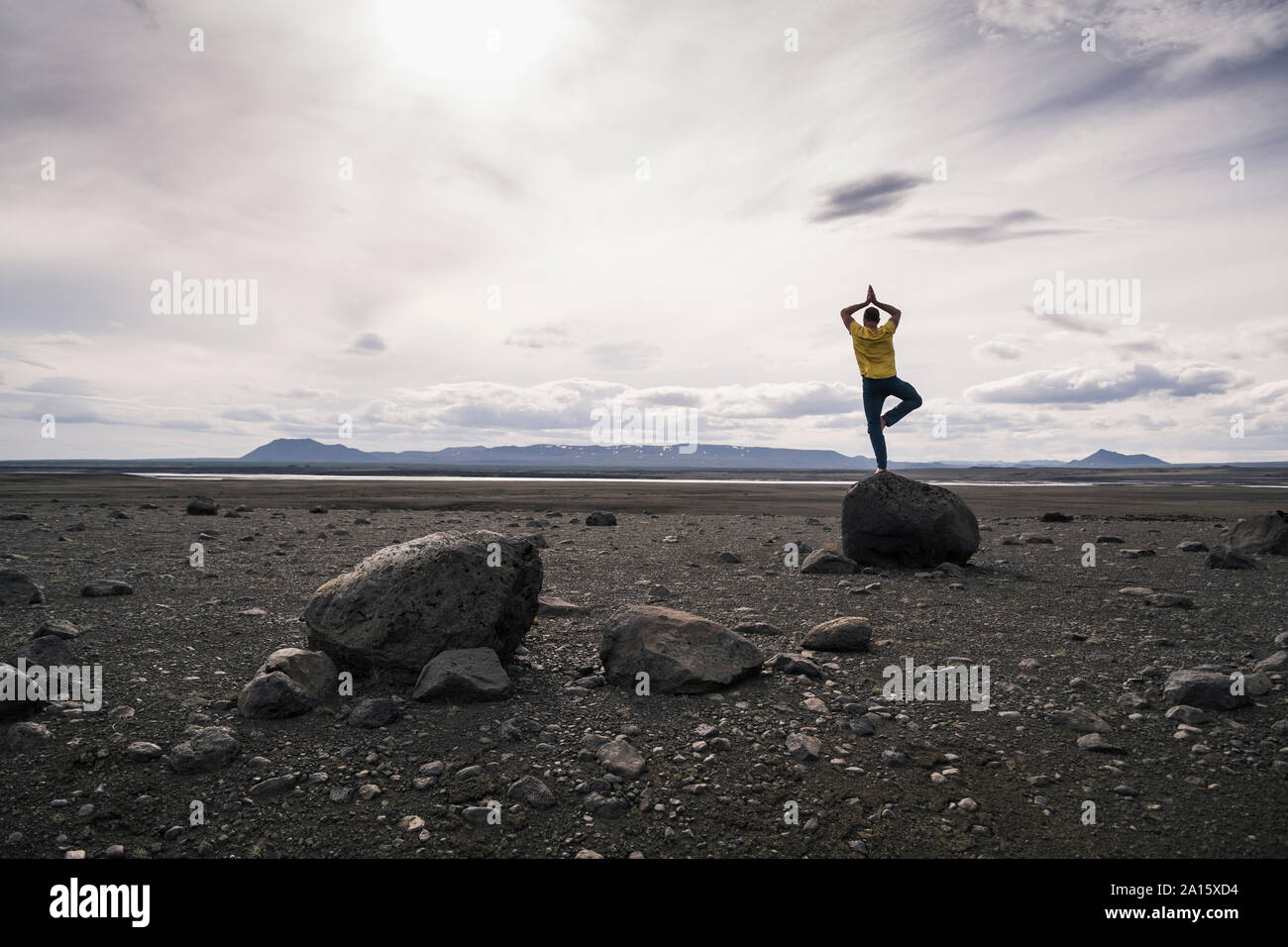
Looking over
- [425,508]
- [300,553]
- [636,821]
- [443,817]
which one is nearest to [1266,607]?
[636,821]

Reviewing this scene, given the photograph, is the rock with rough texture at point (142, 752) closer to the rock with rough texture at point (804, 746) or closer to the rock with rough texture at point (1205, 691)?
the rock with rough texture at point (804, 746)

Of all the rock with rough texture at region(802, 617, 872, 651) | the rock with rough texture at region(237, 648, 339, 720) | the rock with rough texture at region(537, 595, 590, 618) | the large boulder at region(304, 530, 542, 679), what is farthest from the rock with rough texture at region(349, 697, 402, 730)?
the rock with rough texture at region(802, 617, 872, 651)

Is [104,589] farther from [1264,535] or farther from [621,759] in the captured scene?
[1264,535]

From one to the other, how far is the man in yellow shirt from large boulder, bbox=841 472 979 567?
78 centimetres

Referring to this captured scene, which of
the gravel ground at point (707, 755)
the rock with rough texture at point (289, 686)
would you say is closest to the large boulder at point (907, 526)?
the gravel ground at point (707, 755)

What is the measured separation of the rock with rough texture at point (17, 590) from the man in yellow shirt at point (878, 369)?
13052 mm

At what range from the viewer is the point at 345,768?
16.5 feet

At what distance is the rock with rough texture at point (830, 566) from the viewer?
1234 cm

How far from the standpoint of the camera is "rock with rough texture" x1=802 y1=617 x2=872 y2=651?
303 inches

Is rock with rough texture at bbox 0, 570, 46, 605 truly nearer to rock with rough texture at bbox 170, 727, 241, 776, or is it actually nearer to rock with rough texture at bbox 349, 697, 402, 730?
rock with rough texture at bbox 170, 727, 241, 776

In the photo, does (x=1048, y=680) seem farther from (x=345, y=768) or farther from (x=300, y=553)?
(x=300, y=553)

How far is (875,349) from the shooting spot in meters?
12.6
